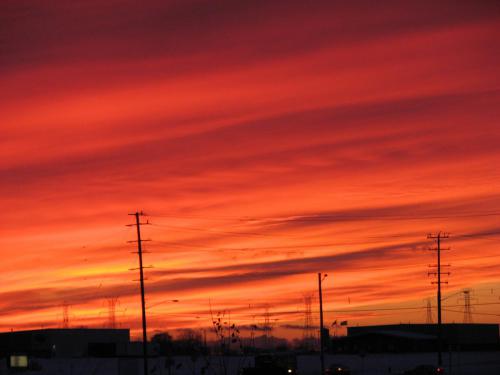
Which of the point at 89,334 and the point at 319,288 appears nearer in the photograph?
the point at 319,288

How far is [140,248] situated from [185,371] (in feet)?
131

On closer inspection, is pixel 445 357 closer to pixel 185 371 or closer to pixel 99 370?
pixel 185 371

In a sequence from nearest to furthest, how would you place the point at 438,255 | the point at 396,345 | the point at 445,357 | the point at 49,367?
the point at 49,367, the point at 438,255, the point at 445,357, the point at 396,345

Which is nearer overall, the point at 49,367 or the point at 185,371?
the point at 49,367

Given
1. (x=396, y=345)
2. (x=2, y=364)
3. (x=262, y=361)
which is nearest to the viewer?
(x=262, y=361)

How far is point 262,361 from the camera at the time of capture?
9862cm

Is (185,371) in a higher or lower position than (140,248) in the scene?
lower

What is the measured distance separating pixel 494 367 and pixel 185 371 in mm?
47695

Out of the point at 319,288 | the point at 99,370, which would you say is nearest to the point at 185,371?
the point at 99,370

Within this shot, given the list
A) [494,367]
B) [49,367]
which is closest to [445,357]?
[494,367]

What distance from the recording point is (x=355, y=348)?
651ft

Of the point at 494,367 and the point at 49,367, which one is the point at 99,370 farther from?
the point at 494,367

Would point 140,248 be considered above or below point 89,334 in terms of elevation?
above

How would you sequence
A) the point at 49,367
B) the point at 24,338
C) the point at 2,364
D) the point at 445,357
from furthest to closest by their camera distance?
the point at 24,338
the point at 445,357
the point at 49,367
the point at 2,364
